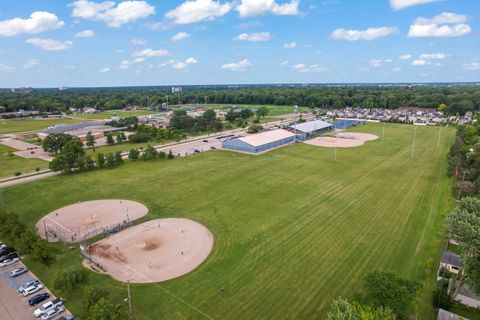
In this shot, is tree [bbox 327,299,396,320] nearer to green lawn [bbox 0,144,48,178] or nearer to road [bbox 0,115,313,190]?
road [bbox 0,115,313,190]

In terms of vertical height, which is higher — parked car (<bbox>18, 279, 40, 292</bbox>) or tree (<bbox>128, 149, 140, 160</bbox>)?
tree (<bbox>128, 149, 140, 160</bbox>)

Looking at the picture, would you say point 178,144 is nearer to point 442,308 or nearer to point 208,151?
→ point 208,151

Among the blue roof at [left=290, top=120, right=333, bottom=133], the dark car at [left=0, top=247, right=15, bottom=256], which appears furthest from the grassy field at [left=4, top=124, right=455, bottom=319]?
the blue roof at [left=290, top=120, right=333, bottom=133]

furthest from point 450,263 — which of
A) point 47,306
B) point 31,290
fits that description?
point 31,290

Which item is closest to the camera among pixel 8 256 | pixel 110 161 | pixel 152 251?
pixel 8 256

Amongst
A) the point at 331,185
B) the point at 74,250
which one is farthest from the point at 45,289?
the point at 331,185

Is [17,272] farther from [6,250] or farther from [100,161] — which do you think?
[100,161]

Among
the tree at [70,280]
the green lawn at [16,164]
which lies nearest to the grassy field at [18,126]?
the green lawn at [16,164]
